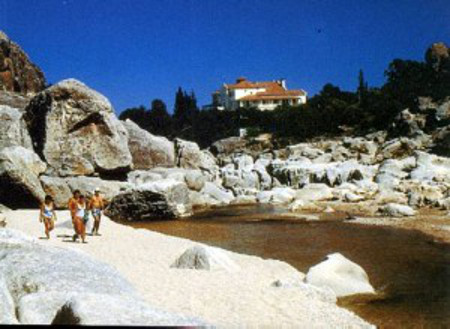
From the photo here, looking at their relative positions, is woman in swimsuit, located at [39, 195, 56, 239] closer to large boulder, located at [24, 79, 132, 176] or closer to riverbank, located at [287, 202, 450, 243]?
large boulder, located at [24, 79, 132, 176]

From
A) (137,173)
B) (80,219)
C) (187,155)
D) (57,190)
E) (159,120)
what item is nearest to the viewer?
(80,219)

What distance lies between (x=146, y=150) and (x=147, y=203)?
12.8 m

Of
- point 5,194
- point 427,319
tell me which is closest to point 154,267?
point 427,319

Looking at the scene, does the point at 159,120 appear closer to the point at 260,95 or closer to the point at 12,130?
the point at 260,95

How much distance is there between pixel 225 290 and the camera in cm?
1216

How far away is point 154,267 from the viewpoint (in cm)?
1464

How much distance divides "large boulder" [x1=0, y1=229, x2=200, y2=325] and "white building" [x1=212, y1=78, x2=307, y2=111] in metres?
103

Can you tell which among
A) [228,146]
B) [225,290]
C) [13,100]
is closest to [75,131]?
[13,100]

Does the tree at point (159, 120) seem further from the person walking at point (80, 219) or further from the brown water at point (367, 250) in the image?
the person walking at point (80, 219)

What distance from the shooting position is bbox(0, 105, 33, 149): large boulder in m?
31.3

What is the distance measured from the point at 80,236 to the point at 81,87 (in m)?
16.1

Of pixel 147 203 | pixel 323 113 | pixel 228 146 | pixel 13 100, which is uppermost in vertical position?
pixel 323 113

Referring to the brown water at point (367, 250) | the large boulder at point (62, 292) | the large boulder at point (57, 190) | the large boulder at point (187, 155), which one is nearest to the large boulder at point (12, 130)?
the large boulder at point (57, 190)

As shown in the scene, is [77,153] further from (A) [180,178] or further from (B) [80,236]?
(B) [80,236]
